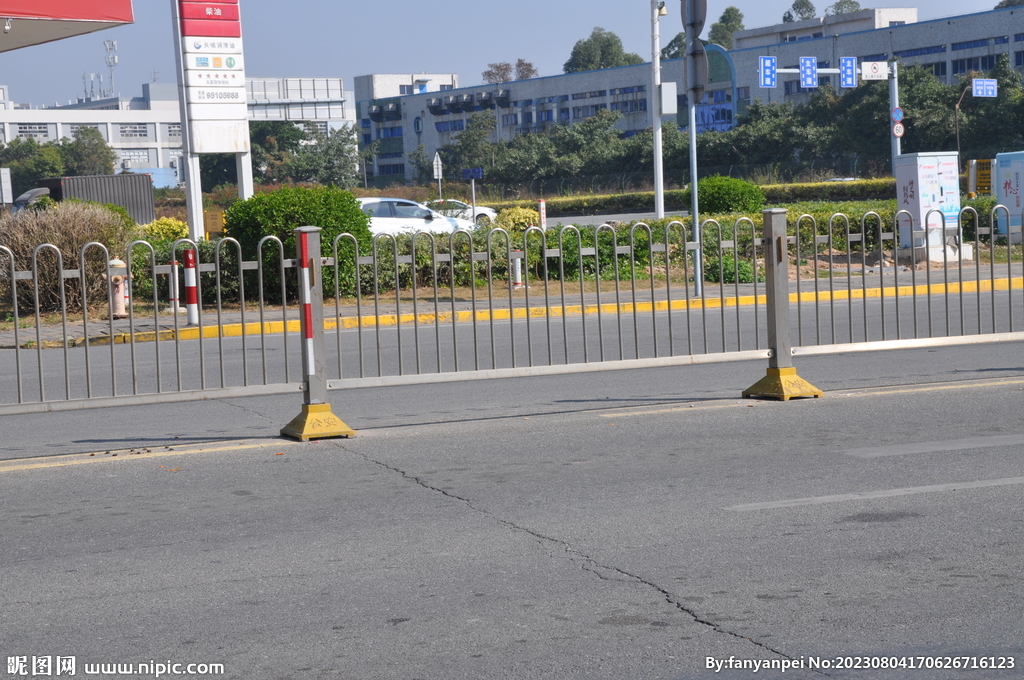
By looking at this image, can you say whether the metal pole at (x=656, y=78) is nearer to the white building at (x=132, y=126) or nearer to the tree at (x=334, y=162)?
the tree at (x=334, y=162)

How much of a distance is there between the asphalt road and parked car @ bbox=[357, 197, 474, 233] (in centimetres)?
1767

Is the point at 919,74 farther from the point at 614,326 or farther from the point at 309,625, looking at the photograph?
the point at 309,625

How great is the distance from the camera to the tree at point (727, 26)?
12988 centimetres

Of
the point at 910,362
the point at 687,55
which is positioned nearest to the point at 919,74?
the point at 687,55

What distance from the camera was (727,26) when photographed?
130m

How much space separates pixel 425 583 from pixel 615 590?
2.54 ft

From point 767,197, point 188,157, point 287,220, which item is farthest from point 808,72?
point 287,220

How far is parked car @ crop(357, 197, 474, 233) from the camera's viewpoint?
86.6 feet

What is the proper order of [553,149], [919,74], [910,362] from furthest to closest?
[553,149], [919,74], [910,362]

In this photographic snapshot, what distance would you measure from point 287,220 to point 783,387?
37.9ft

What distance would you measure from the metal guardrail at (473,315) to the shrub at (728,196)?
9.40 feet

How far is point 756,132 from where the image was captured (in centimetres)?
5941

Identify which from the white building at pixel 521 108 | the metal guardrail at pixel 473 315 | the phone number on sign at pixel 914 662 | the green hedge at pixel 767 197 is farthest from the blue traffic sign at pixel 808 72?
the white building at pixel 521 108

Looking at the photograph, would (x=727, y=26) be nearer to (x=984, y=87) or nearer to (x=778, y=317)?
(x=984, y=87)
